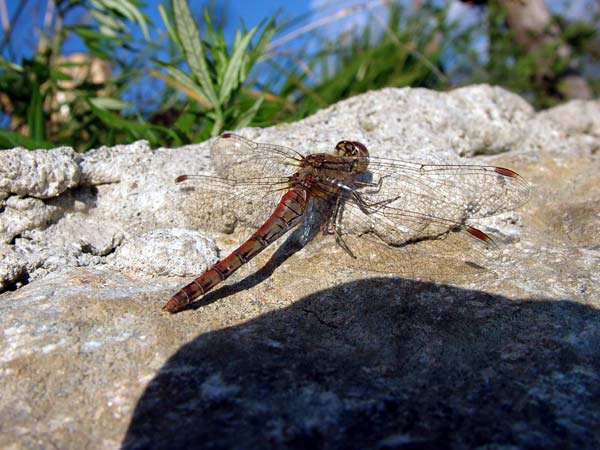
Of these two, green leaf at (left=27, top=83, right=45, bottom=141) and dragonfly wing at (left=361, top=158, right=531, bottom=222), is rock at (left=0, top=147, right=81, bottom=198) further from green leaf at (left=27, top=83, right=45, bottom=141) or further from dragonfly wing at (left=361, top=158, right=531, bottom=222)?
dragonfly wing at (left=361, top=158, right=531, bottom=222)

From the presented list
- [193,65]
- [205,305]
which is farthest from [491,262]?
[193,65]

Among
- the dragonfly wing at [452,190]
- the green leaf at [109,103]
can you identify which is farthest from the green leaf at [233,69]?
the dragonfly wing at [452,190]

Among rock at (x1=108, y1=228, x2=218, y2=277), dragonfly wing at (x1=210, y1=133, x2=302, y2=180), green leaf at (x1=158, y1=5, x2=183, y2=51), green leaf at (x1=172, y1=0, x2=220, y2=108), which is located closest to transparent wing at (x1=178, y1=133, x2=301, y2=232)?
dragonfly wing at (x1=210, y1=133, x2=302, y2=180)

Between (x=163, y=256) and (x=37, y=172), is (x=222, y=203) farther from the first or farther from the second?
(x=37, y=172)

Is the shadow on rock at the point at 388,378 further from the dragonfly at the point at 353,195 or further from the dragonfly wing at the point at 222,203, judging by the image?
the dragonfly wing at the point at 222,203

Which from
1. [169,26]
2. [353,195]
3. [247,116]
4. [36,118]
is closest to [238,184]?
[353,195]

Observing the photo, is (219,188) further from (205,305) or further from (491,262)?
(491,262)
